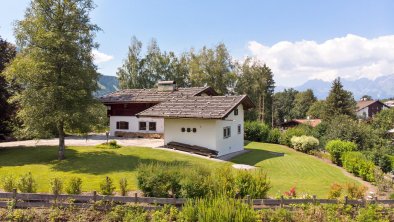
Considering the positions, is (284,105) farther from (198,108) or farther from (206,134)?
(206,134)

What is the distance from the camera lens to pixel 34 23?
22234 millimetres

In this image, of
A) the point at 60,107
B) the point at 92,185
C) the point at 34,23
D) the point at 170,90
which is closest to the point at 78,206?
the point at 92,185

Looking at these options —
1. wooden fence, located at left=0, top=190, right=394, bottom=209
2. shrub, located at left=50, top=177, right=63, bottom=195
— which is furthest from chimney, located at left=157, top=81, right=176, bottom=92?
wooden fence, located at left=0, top=190, right=394, bottom=209

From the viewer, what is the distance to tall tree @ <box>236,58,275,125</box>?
192 feet

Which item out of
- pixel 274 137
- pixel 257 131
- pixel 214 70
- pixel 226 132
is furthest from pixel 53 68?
pixel 214 70

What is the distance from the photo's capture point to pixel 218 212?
990 centimetres

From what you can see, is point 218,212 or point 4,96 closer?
point 218,212

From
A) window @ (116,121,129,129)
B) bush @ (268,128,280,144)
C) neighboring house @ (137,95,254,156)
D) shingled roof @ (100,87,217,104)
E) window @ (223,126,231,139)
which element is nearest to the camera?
neighboring house @ (137,95,254,156)

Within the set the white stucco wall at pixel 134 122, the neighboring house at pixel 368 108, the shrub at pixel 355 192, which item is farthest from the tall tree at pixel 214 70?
the neighboring house at pixel 368 108

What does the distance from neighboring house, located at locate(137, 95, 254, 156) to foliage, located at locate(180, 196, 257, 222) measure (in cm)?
1493

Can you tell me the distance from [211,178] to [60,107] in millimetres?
14314

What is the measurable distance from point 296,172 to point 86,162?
15.6 m

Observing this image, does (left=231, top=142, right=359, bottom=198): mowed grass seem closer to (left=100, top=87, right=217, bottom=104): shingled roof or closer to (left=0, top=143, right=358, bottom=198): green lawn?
(left=0, top=143, right=358, bottom=198): green lawn

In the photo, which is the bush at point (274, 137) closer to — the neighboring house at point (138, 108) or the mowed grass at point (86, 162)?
the neighboring house at point (138, 108)
